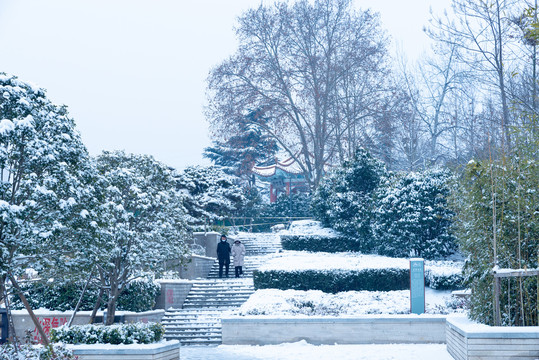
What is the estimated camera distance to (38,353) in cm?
877

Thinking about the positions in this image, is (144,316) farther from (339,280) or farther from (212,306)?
(339,280)

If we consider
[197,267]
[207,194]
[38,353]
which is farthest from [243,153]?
[38,353]

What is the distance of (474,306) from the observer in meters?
9.88

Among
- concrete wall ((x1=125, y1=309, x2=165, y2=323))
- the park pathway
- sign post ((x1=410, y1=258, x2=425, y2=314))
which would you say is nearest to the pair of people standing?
the park pathway

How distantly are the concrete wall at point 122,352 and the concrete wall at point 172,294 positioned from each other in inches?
316

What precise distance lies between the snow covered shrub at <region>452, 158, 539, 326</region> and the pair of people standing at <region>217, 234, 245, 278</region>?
1156 centimetres

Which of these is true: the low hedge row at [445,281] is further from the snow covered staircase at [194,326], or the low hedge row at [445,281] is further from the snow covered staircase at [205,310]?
the snow covered staircase at [194,326]

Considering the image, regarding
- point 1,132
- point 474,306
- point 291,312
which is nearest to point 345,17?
point 291,312

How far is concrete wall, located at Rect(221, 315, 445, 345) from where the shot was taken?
43.2 feet

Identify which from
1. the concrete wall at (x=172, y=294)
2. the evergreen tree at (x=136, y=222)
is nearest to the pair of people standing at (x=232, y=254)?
the concrete wall at (x=172, y=294)

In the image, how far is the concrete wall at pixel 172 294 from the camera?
1711cm

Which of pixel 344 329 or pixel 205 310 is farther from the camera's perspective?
pixel 205 310

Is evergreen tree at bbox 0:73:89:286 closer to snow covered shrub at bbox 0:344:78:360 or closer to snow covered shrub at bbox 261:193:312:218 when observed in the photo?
snow covered shrub at bbox 0:344:78:360

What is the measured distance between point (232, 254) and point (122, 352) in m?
12.1
